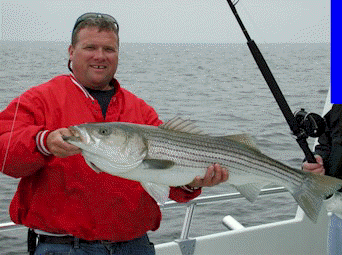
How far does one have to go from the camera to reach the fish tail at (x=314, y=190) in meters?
3.60

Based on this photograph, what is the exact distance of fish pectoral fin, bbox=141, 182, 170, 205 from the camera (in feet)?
10.4

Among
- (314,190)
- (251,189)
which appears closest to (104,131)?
(251,189)

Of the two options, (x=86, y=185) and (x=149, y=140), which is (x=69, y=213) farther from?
(x=149, y=140)

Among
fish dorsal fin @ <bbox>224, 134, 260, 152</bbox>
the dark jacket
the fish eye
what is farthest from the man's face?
the dark jacket

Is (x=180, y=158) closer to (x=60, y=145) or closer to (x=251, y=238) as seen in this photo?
(x=60, y=145)

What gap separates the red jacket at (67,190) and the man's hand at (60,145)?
148 mm

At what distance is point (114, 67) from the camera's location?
141 inches

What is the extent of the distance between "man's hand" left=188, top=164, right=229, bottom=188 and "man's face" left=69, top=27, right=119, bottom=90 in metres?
0.82

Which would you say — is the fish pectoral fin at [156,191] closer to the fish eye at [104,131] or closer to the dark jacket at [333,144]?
the fish eye at [104,131]

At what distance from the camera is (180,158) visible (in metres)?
3.22

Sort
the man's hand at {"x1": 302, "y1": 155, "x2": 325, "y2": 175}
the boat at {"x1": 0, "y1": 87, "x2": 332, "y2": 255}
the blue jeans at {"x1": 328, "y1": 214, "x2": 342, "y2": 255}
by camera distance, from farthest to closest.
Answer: the boat at {"x1": 0, "y1": 87, "x2": 332, "y2": 255} < the blue jeans at {"x1": 328, "y1": 214, "x2": 342, "y2": 255} < the man's hand at {"x1": 302, "y1": 155, "x2": 325, "y2": 175}

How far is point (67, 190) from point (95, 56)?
31.3 inches

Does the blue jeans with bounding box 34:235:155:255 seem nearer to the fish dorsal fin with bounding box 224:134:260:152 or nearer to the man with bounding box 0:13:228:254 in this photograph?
the man with bounding box 0:13:228:254

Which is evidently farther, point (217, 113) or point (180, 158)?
point (217, 113)
